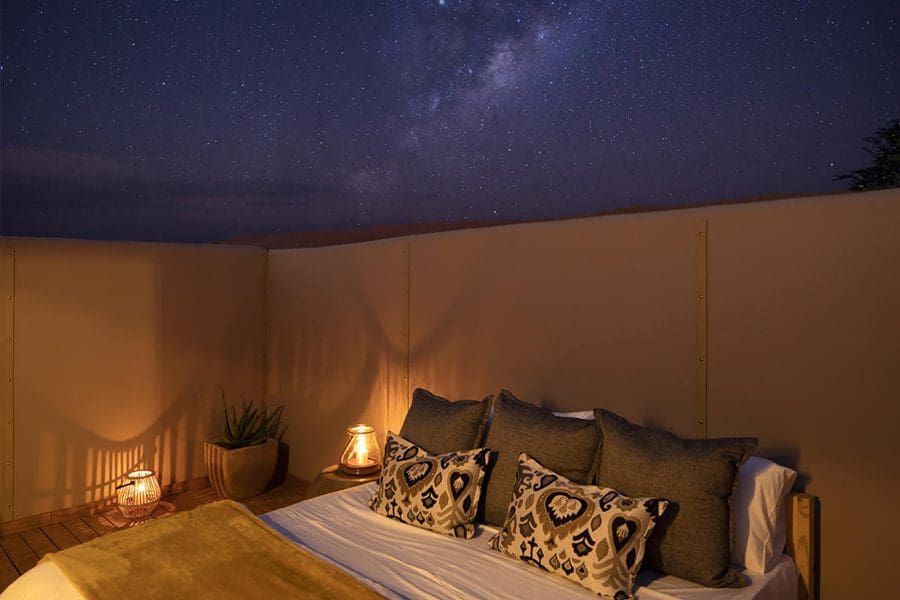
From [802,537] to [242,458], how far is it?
3.54m

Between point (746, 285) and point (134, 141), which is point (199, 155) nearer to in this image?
point (134, 141)

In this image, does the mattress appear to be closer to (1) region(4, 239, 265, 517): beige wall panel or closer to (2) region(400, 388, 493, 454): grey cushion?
(2) region(400, 388, 493, 454): grey cushion

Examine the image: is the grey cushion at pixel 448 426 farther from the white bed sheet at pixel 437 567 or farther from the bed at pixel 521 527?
the white bed sheet at pixel 437 567

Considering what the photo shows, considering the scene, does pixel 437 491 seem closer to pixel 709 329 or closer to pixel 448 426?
pixel 448 426

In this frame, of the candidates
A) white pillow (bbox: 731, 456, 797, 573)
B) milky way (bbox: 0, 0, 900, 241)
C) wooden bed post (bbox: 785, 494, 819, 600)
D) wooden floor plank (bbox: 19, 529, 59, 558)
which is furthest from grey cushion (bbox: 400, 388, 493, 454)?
milky way (bbox: 0, 0, 900, 241)

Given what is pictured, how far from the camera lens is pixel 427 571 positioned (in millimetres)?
2025

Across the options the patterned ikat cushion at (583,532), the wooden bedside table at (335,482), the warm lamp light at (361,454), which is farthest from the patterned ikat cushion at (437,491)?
the warm lamp light at (361,454)

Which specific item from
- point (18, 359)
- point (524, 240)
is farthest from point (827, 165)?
point (18, 359)

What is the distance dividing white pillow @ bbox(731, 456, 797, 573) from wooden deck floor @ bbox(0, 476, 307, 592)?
2.85 m

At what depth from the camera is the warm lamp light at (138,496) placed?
374 centimetres

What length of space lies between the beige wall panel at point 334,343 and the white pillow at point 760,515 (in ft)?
7.33

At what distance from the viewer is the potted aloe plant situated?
13.8ft

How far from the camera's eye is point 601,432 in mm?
2316

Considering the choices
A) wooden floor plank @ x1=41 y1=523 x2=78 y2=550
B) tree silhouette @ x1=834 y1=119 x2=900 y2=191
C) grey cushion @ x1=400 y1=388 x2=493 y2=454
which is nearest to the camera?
grey cushion @ x1=400 y1=388 x2=493 y2=454
